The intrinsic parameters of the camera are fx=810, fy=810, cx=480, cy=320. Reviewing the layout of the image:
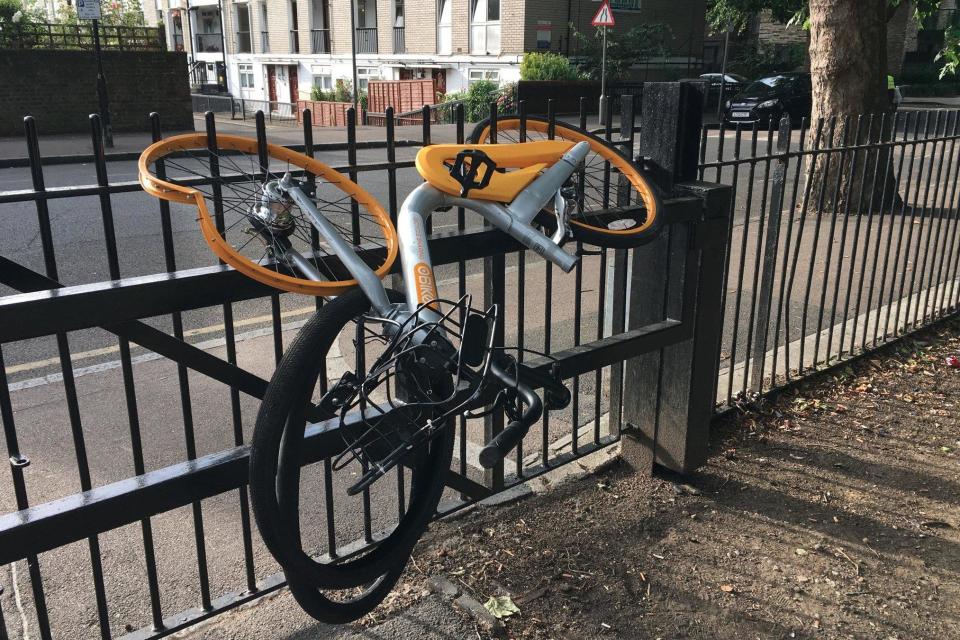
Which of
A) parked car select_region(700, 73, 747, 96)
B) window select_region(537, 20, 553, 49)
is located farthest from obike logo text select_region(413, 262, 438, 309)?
window select_region(537, 20, 553, 49)

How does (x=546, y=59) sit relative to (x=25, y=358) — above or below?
above

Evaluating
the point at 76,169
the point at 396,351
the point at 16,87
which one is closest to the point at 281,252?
the point at 396,351

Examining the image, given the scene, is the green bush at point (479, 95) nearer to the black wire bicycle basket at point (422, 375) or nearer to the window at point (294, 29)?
the window at point (294, 29)

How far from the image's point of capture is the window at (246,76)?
43.1 metres

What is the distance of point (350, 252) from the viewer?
203 cm

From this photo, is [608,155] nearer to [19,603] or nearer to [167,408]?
[19,603]

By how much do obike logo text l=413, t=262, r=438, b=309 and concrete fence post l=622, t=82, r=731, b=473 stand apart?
1.85 meters

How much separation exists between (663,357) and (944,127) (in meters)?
3.68

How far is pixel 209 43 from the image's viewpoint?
4744 centimetres

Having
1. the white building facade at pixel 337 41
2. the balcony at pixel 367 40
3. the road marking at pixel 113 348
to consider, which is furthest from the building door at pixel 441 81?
the road marking at pixel 113 348

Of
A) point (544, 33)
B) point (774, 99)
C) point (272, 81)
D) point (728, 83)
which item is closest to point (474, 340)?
point (774, 99)

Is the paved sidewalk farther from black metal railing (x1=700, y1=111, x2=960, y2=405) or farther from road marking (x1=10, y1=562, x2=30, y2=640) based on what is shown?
black metal railing (x1=700, y1=111, x2=960, y2=405)

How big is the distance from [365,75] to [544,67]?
463 inches

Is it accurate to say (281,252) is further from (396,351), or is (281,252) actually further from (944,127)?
(944,127)
